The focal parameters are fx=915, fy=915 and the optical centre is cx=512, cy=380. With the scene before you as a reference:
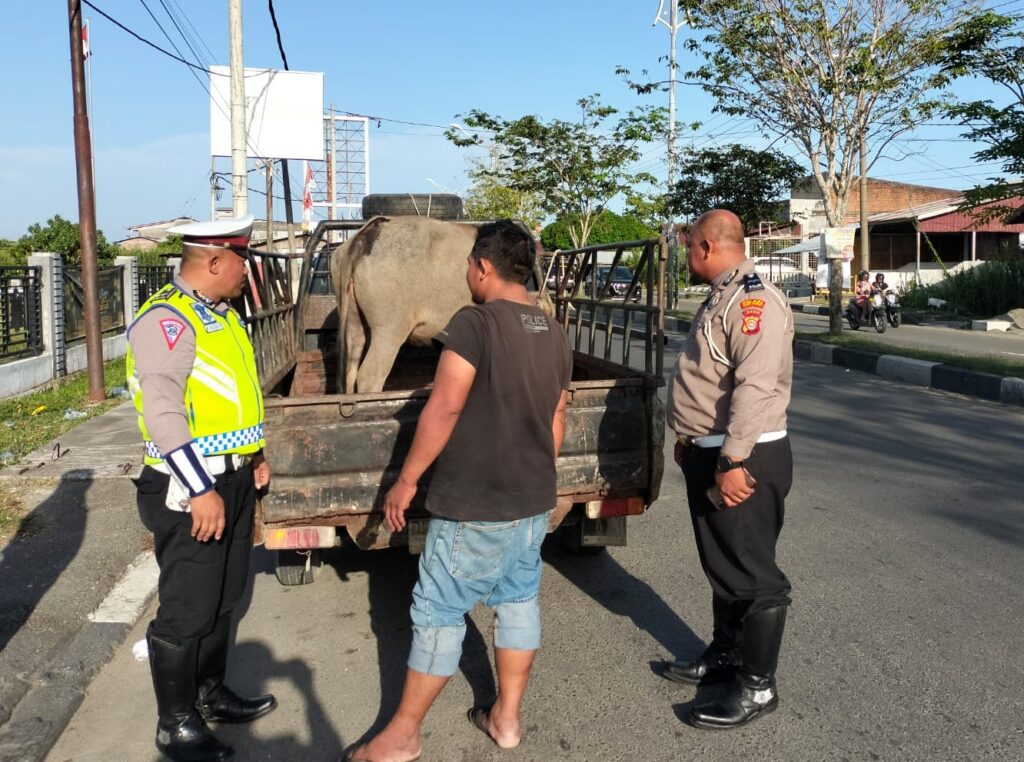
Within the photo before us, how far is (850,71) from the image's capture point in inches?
591

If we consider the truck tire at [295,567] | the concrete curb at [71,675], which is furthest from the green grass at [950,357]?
the concrete curb at [71,675]

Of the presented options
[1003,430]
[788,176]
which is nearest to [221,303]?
[1003,430]

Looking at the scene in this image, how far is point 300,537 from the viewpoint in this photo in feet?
12.5

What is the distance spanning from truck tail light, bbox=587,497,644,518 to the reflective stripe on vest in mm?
1613

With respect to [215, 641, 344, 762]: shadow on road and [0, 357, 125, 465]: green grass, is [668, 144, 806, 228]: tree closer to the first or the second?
[0, 357, 125, 465]: green grass

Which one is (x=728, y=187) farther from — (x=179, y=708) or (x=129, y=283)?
(x=179, y=708)

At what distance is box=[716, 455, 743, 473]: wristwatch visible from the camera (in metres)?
3.05

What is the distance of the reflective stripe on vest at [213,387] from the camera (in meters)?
2.85

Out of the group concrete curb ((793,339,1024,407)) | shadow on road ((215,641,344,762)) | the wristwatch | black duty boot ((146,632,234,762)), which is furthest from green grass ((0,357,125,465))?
concrete curb ((793,339,1024,407))

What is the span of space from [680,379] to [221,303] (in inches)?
64.6

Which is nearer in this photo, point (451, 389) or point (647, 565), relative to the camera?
point (451, 389)

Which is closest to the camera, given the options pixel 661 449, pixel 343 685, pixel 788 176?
pixel 343 685

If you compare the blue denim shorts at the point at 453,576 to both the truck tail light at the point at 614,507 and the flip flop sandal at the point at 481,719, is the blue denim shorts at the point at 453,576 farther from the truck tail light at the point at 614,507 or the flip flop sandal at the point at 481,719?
the truck tail light at the point at 614,507

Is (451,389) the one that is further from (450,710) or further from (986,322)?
(986,322)
